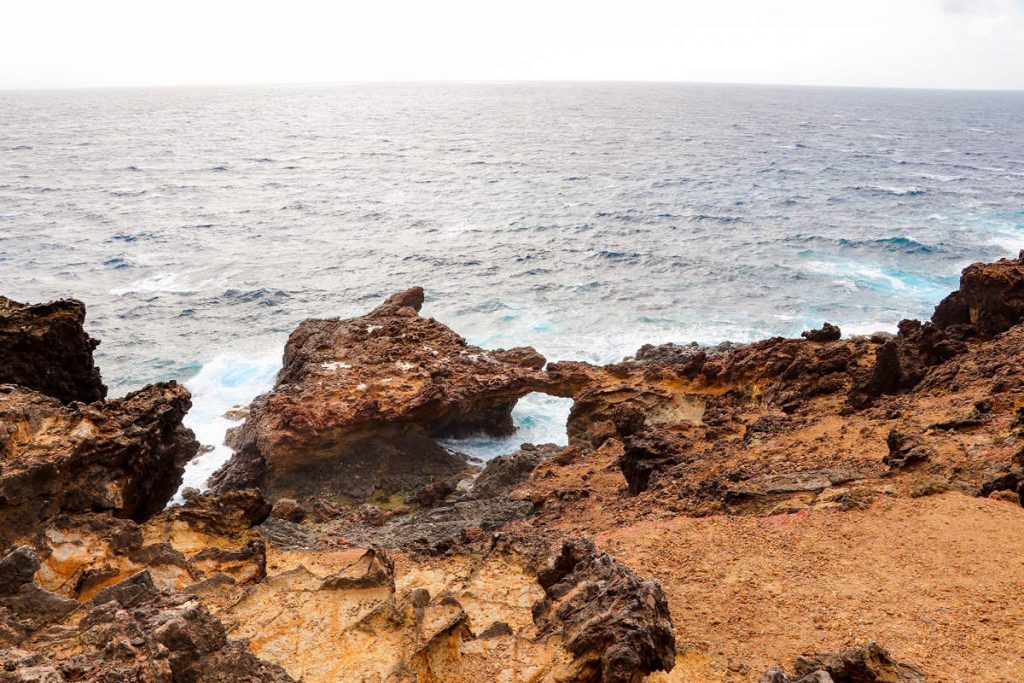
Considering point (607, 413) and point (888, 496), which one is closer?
point (888, 496)

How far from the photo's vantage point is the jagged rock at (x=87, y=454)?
1252cm

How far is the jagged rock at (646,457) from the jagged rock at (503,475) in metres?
3.95

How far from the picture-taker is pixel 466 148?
346 feet

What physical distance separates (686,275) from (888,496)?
3384 centimetres

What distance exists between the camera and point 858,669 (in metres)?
8.40

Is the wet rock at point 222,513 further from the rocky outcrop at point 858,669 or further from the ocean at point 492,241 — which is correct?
the rocky outcrop at point 858,669

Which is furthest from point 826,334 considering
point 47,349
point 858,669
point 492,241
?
point 492,241

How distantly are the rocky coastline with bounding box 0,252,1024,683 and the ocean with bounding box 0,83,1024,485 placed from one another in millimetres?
4878

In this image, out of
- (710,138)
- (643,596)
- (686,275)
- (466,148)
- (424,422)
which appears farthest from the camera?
(710,138)

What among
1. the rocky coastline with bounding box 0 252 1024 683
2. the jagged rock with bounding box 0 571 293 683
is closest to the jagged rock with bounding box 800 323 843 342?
the rocky coastline with bounding box 0 252 1024 683

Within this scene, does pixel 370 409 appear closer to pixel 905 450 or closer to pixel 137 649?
pixel 905 450

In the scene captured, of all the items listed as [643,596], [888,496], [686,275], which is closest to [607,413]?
[888,496]

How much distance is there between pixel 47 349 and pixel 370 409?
8.73 metres

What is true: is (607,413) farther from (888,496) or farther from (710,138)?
(710,138)
